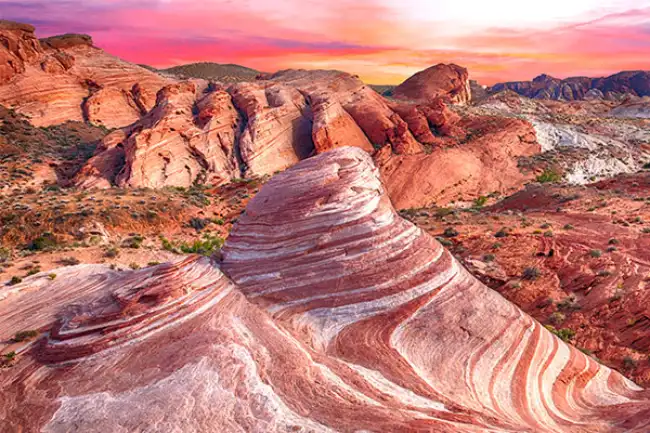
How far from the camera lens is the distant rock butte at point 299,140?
136ft

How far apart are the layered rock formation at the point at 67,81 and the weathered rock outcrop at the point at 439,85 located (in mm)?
45161

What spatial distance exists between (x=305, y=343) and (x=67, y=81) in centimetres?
6169

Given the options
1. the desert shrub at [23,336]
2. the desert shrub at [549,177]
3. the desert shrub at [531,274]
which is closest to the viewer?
→ the desert shrub at [23,336]

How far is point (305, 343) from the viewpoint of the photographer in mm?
9398

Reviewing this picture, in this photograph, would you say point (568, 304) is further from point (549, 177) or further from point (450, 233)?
point (549, 177)

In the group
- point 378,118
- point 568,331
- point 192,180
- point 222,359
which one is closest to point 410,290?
point 222,359

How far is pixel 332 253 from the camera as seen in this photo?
11000mm

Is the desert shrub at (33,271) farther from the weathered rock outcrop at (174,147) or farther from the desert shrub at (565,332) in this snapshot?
the weathered rock outcrop at (174,147)

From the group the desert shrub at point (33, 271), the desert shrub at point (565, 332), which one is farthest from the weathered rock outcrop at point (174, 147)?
the desert shrub at point (565, 332)

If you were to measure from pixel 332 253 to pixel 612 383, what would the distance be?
7.50 meters

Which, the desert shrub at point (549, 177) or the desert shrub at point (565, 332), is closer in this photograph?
the desert shrub at point (565, 332)

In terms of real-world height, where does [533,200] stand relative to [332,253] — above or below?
→ below

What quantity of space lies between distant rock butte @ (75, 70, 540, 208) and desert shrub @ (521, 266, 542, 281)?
2191cm

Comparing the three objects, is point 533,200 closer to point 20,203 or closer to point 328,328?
point 328,328
